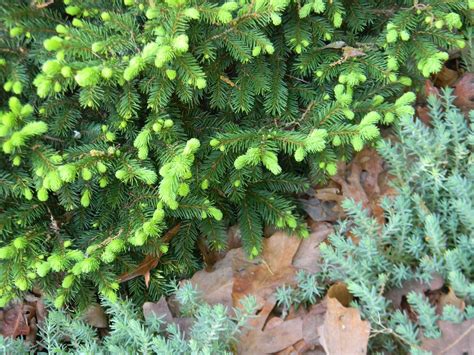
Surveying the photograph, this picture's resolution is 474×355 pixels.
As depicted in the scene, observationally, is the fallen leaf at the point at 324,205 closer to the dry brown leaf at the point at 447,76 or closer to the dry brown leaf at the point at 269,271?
the dry brown leaf at the point at 269,271

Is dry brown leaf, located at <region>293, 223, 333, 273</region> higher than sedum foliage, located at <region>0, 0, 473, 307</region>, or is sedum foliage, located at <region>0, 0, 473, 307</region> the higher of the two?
sedum foliage, located at <region>0, 0, 473, 307</region>

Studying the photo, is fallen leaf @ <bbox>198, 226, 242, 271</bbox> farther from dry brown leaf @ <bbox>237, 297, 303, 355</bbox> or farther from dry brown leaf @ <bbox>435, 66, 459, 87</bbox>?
dry brown leaf @ <bbox>435, 66, 459, 87</bbox>

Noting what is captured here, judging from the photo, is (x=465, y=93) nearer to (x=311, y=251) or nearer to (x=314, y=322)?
(x=311, y=251)

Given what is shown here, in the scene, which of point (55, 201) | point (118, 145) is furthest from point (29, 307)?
point (118, 145)

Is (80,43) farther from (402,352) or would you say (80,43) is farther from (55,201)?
(402,352)

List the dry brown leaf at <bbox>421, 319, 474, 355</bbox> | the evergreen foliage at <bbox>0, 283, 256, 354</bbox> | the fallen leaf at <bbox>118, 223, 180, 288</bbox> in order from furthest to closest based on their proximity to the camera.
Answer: the fallen leaf at <bbox>118, 223, 180, 288</bbox>, the evergreen foliage at <bbox>0, 283, 256, 354</bbox>, the dry brown leaf at <bbox>421, 319, 474, 355</bbox>

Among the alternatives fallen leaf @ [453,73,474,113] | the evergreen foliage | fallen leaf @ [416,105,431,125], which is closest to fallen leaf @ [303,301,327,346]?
the evergreen foliage

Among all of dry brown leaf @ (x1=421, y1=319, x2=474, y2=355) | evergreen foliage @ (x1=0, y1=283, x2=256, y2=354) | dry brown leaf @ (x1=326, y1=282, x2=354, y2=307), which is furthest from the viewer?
dry brown leaf @ (x1=326, y1=282, x2=354, y2=307)
